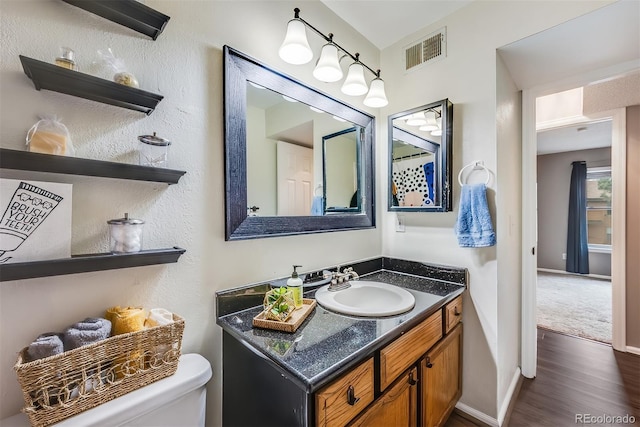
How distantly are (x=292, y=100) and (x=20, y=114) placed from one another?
3.27 ft

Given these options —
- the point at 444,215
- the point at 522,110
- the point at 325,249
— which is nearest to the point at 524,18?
the point at 522,110

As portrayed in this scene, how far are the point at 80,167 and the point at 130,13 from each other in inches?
21.0

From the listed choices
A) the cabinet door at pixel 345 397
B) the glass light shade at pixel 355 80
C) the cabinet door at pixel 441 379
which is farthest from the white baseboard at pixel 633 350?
the glass light shade at pixel 355 80

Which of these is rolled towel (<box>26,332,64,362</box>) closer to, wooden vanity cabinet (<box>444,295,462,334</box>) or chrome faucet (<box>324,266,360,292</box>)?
chrome faucet (<box>324,266,360,292</box>)

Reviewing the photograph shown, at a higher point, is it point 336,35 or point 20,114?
point 336,35

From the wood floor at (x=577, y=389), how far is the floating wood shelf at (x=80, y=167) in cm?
200

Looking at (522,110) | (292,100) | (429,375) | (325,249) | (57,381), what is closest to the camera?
(57,381)

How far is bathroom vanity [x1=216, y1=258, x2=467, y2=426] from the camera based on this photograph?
77 centimetres

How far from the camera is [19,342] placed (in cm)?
72

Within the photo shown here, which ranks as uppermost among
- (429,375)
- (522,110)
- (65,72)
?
(522,110)

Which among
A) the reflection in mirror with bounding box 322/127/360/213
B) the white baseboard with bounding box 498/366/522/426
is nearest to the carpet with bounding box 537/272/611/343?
the white baseboard with bounding box 498/366/522/426

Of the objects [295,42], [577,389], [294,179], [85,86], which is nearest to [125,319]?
[85,86]

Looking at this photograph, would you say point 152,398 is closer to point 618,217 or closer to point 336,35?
point 336,35

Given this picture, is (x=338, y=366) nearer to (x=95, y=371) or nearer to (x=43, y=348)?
(x=95, y=371)
